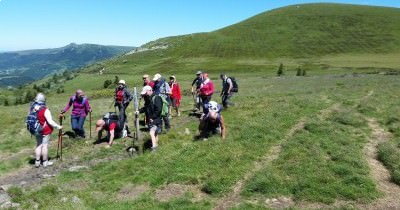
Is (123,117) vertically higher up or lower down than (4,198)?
higher up

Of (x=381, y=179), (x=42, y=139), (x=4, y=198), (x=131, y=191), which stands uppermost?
(x=42, y=139)

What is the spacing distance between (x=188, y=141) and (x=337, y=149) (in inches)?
268

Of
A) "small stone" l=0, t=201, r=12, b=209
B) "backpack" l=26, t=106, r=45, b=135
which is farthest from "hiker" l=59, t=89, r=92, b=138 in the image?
"small stone" l=0, t=201, r=12, b=209

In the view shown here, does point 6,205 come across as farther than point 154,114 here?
No

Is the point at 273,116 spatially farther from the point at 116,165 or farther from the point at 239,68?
the point at 239,68

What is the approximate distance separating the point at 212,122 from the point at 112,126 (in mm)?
5805

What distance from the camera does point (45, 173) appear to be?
18.8m

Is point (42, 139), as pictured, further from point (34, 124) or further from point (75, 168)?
point (75, 168)

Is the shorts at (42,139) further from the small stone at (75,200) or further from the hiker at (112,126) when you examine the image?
the small stone at (75,200)

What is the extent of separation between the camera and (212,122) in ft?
66.7

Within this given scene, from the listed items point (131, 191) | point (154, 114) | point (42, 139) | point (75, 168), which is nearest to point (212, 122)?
point (154, 114)

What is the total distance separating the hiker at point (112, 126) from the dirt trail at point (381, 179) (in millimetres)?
12395

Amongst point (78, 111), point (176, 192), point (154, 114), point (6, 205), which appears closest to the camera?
point (6, 205)

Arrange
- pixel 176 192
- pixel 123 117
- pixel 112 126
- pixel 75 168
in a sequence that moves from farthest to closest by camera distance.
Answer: pixel 123 117
pixel 112 126
pixel 75 168
pixel 176 192
